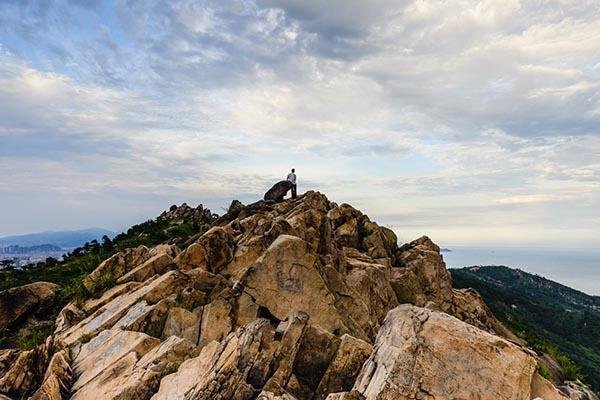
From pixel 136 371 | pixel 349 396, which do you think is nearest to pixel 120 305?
pixel 136 371

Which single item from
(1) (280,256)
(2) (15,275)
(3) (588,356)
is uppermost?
(1) (280,256)

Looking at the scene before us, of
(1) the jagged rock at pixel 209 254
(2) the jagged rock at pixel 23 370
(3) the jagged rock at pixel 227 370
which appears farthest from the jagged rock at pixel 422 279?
(2) the jagged rock at pixel 23 370

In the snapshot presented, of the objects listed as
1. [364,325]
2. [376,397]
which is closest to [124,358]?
[376,397]

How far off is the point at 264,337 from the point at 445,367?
636cm

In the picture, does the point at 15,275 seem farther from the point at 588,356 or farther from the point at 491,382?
the point at 588,356

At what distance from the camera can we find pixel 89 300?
28.8 m

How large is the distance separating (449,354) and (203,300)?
14170 millimetres

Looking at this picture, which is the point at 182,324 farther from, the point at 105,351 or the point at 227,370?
the point at 227,370

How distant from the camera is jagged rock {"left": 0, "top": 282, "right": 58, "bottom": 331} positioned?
29016mm

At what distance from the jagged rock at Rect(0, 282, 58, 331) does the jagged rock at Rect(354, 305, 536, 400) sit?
24823 mm

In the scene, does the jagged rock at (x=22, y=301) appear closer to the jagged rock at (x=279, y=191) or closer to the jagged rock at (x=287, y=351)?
the jagged rock at (x=287, y=351)

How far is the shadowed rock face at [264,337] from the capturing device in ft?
47.0

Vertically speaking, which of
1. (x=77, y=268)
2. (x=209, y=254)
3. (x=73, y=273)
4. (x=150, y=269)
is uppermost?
(x=209, y=254)

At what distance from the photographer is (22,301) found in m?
30.4
